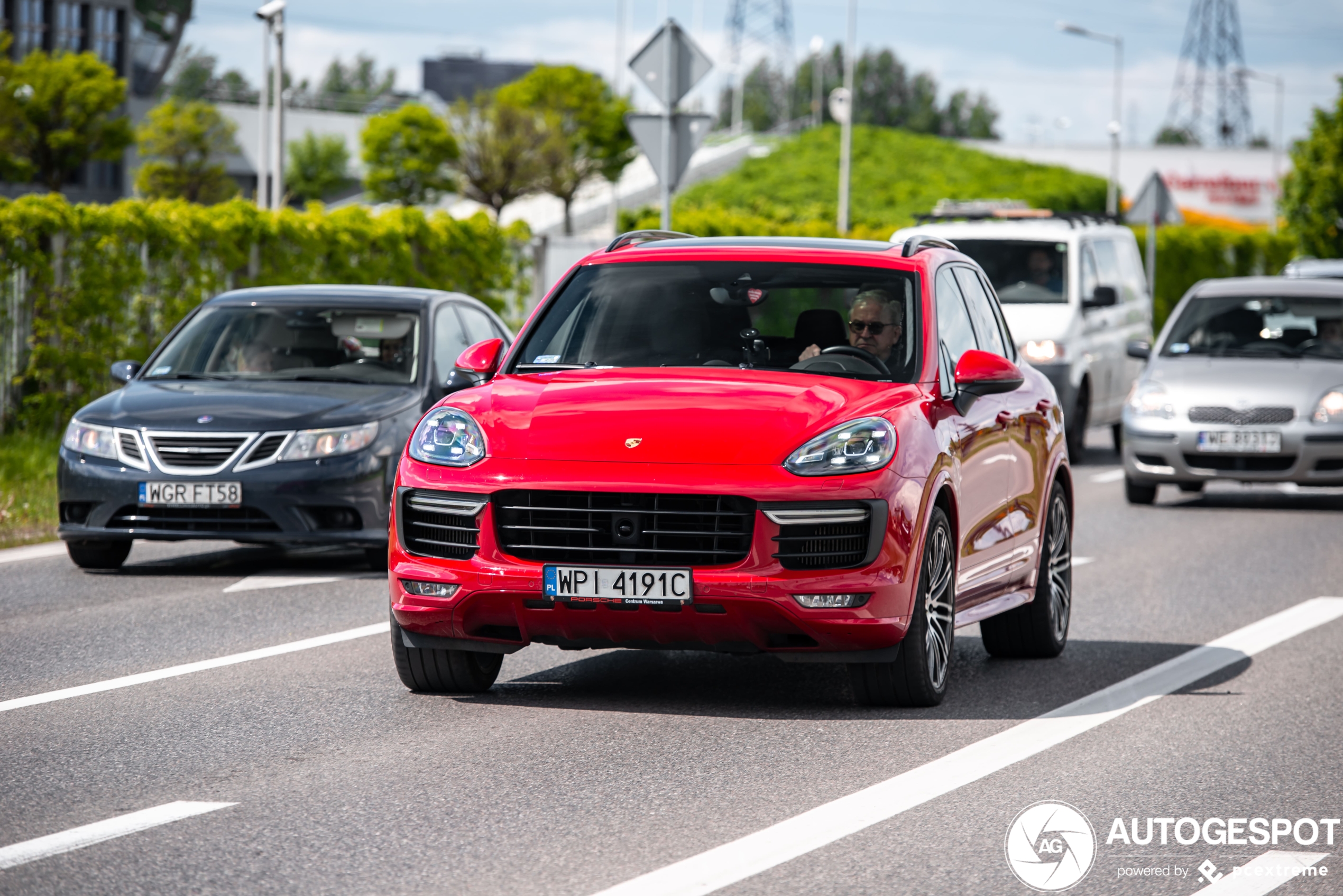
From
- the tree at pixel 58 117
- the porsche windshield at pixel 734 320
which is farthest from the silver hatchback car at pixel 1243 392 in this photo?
the tree at pixel 58 117

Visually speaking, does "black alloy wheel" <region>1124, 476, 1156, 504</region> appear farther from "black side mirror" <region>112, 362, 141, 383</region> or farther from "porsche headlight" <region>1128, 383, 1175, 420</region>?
"black side mirror" <region>112, 362, 141, 383</region>

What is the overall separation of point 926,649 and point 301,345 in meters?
5.85

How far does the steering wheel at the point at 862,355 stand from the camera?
7453 mm

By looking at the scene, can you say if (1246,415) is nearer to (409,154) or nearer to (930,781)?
(930,781)

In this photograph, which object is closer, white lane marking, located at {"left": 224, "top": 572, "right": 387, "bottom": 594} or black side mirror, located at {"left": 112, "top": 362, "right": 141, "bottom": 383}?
white lane marking, located at {"left": 224, "top": 572, "right": 387, "bottom": 594}

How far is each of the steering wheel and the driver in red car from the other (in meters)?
0.06

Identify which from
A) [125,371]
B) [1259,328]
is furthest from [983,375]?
[1259,328]

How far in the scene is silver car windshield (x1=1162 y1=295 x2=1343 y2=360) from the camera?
54.5ft

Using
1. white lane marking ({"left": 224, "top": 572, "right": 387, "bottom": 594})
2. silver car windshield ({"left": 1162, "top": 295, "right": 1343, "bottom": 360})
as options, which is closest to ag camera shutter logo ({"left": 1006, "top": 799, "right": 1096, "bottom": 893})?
white lane marking ({"left": 224, "top": 572, "right": 387, "bottom": 594})

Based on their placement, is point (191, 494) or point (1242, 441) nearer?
point (191, 494)

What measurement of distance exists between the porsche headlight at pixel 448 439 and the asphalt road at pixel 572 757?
885 millimetres

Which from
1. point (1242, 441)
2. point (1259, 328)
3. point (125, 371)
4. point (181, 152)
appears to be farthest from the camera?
point (181, 152)

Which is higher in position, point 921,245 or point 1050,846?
point 921,245

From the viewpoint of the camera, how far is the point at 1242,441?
15.7m
